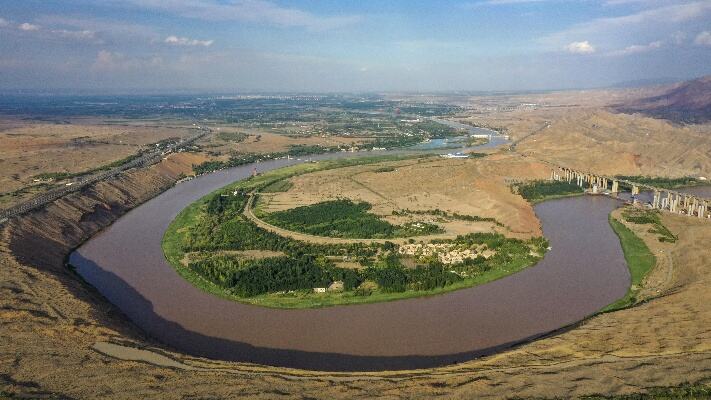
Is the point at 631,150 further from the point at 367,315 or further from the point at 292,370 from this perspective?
the point at 292,370

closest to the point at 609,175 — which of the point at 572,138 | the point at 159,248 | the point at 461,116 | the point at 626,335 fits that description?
the point at 572,138

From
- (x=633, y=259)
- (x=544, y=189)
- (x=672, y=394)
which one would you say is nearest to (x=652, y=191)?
(x=544, y=189)

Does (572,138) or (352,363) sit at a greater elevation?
(572,138)

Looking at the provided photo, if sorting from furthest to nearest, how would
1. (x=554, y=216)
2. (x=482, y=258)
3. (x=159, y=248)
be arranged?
(x=554, y=216)
(x=159, y=248)
(x=482, y=258)

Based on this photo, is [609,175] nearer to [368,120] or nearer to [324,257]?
[324,257]

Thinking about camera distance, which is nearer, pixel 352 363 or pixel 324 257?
pixel 352 363

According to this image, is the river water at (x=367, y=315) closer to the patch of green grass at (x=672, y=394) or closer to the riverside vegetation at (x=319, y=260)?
the riverside vegetation at (x=319, y=260)

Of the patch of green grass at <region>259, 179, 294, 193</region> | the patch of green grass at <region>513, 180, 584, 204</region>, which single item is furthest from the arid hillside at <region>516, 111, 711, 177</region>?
the patch of green grass at <region>259, 179, 294, 193</region>

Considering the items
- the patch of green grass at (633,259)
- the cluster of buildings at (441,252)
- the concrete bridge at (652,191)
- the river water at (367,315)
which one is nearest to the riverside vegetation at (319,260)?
the cluster of buildings at (441,252)
